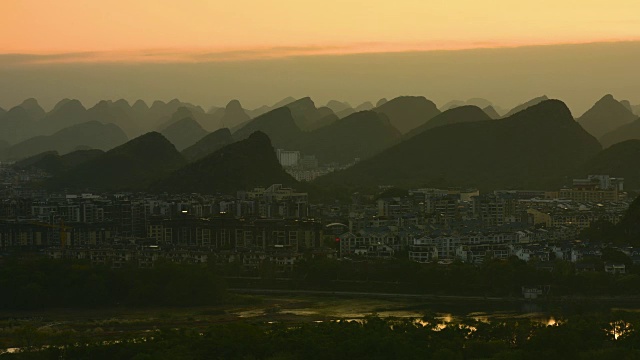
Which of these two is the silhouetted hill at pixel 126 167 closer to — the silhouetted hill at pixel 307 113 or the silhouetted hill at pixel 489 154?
the silhouetted hill at pixel 489 154

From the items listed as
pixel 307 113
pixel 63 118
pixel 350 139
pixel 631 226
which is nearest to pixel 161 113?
pixel 63 118

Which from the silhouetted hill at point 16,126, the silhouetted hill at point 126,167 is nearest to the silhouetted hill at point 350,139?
the silhouetted hill at point 126,167

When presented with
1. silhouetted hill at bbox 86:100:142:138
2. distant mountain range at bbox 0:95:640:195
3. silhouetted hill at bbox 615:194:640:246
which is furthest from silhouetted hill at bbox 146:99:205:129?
silhouetted hill at bbox 615:194:640:246

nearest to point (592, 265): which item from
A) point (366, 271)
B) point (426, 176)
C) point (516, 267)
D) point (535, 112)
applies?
point (516, 267)

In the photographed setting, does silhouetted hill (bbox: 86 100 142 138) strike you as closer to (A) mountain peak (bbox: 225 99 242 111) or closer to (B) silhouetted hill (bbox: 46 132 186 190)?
(A) mountain peak (bbox: 225 99 242 111)

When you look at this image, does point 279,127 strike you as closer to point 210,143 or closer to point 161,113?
point 210,143

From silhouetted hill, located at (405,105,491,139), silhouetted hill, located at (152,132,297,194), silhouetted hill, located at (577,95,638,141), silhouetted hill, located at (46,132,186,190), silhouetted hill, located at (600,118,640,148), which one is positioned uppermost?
silhouetted hill, located at (577,95,638,141)
